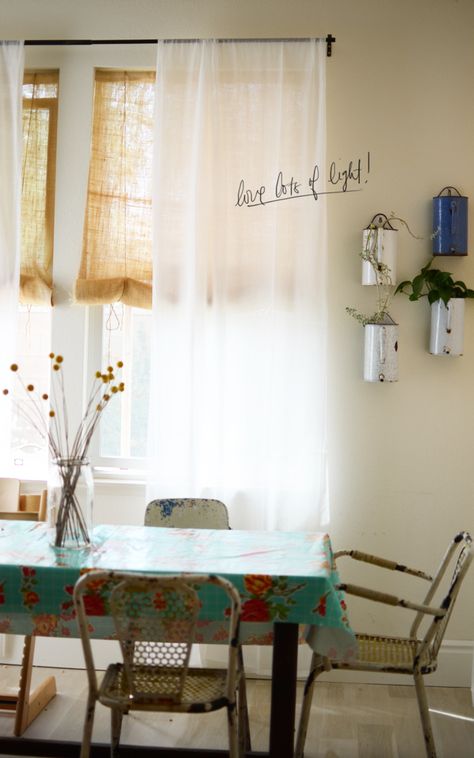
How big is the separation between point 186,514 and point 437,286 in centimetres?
137

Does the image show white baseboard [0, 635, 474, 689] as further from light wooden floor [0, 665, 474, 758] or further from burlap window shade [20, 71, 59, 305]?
burlap window shade [20, 71, 59, 305]

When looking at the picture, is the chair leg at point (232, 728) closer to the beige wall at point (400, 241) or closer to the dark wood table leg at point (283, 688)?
the dark wood table leg at point (283, 688)

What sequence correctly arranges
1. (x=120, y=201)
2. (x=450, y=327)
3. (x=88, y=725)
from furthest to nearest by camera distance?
(x=120, y=201)
(x=450, y=327)
(x=88, y=725)

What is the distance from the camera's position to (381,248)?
3.61 m

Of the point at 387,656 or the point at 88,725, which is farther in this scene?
the point at 387,656

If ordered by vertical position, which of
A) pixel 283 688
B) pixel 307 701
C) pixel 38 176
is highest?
pixel 38 176

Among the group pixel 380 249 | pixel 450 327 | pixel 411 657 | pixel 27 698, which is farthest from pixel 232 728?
pixel 380 249

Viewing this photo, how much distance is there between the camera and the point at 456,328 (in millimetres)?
3584

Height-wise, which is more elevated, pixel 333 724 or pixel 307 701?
pixel 307 701

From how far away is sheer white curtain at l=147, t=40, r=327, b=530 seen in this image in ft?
11.9

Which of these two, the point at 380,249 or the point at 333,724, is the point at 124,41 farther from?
the point at 333,724

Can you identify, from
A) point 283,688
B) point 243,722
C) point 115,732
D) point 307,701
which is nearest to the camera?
point 283,688

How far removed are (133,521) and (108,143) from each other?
1.63m

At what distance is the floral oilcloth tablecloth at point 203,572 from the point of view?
7.87ft
